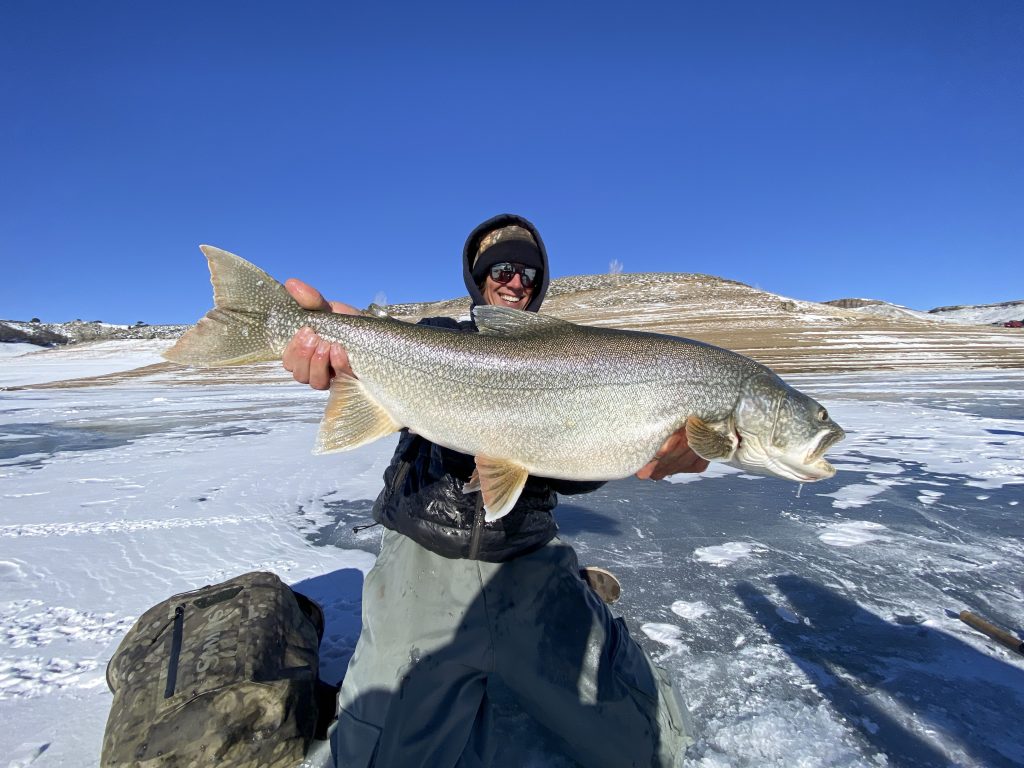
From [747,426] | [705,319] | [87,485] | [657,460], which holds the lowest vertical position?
[87,485]

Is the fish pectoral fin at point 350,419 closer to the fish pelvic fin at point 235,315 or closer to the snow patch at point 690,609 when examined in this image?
the fish pelvic fin at point 235,315

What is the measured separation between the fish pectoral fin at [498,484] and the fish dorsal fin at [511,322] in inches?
25.4

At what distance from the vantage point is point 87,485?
5.47 metres

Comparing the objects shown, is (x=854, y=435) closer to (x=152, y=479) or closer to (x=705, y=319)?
(x=152, y=479)

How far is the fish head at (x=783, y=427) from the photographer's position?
2.59m

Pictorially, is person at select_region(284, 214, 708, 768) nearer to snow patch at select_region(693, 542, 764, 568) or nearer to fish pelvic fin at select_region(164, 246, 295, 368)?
fish pelvic fin at select_region(164, 246, 295, 368)

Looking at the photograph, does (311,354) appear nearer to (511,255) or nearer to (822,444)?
(511,255)

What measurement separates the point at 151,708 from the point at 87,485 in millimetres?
4517

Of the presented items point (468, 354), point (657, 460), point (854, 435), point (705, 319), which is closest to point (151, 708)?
point (468, 354)

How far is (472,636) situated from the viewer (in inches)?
99.3

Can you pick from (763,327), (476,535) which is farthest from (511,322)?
(763,327)

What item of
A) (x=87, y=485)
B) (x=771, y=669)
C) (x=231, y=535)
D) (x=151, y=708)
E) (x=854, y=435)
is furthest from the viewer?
(x=854, y=435)

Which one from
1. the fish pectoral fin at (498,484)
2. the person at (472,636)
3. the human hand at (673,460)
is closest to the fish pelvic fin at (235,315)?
the person at (472,636)

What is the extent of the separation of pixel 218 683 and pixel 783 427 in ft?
8.63
